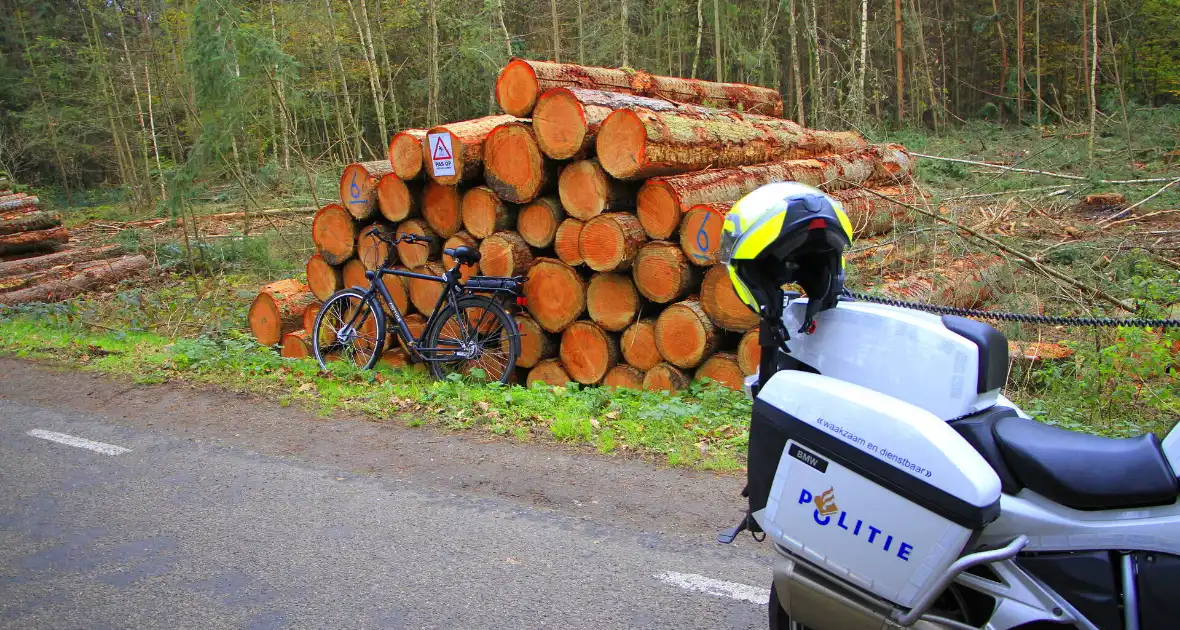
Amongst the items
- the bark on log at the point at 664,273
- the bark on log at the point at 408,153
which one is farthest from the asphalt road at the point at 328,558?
the bark on log at the point at 408,153

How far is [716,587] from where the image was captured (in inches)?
140

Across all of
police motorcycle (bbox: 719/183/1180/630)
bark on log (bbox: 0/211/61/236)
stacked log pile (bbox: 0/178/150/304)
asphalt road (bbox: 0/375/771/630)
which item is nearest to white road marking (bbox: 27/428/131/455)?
asphalt road (bbox: 0/375/771/630)

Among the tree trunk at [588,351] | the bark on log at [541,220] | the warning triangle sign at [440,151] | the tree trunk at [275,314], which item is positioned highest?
the warning triangle sign at [440,151]

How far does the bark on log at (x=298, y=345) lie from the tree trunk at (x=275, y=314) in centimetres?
22

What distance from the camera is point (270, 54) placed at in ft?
39.4

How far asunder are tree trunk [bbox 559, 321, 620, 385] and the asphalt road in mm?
2641

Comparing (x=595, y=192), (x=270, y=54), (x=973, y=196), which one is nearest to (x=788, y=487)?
(x=595, y=192)

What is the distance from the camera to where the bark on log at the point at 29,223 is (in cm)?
1432

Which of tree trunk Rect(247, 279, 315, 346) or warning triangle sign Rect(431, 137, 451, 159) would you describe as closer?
warning triangle sign Rect(431, 137, 451, 159)

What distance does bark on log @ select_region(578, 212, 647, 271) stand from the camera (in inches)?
263

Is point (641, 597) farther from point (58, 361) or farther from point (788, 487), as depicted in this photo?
point (58, 361)

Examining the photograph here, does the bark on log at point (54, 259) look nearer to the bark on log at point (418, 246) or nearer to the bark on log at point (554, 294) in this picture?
the bark on log at point (418, 246)

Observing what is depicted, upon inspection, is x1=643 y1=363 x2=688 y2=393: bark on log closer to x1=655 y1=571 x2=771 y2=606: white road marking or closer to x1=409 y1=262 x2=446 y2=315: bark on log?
x1=409 y1=262 x2=446 y2=315: bark on log

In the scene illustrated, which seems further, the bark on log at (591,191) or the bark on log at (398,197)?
the bark on log at (398,197)
